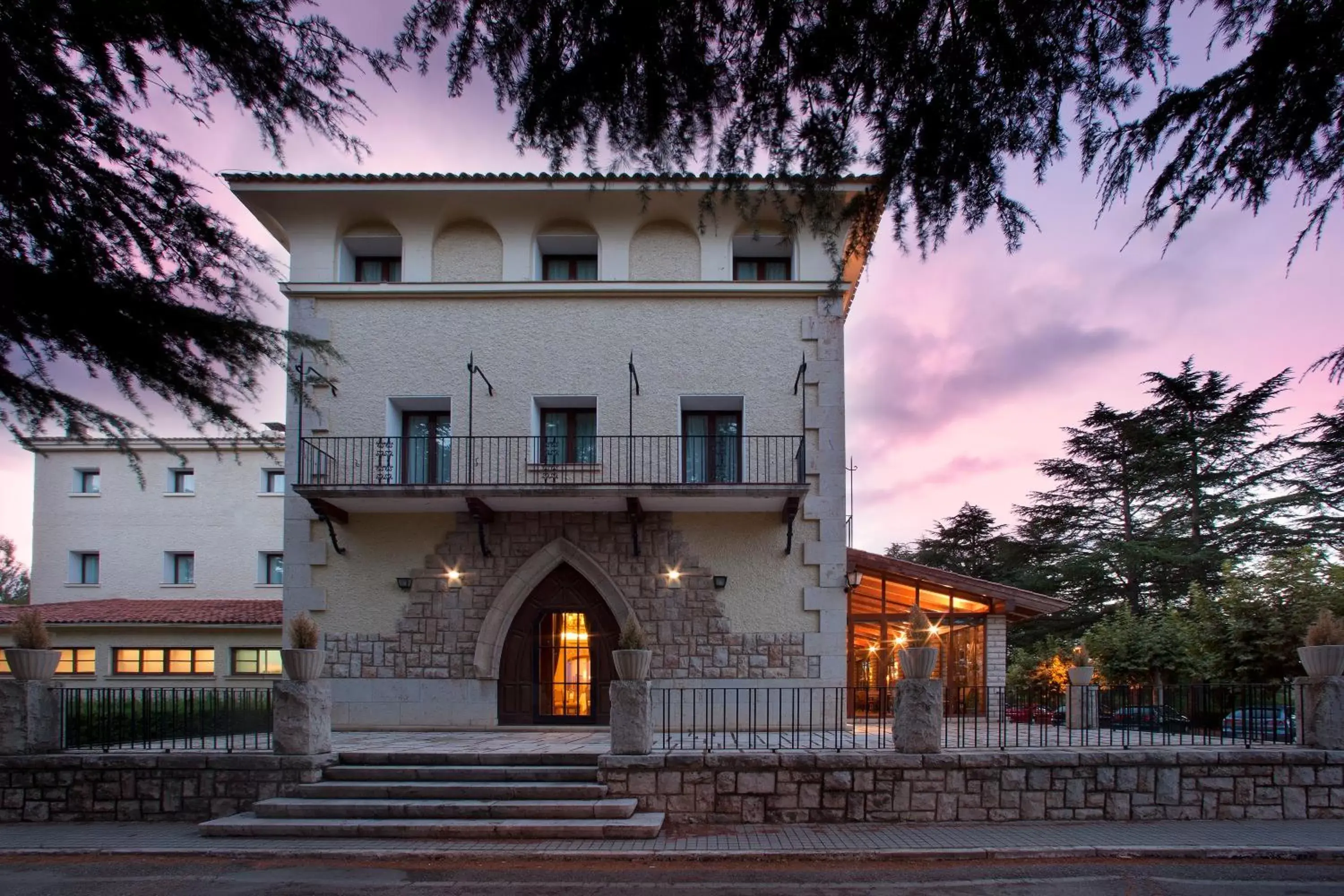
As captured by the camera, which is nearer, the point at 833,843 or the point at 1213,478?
the point at 833,843

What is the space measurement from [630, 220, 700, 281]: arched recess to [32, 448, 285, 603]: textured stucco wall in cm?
1752

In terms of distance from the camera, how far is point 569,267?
1598cm

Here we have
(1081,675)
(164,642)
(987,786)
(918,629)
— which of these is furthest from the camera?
(164,642)

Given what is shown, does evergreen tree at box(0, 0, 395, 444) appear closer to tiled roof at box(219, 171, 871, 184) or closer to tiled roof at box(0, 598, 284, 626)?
tiled roof at box(219, 171, 871, 184)

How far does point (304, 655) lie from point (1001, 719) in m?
7.52

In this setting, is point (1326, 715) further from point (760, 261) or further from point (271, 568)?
point (271, 568)

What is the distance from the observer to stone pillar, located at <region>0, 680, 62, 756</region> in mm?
10656

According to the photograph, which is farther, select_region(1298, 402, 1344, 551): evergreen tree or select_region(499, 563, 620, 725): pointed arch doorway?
select_region(1298, 402, 1344, 551): evergreen tree

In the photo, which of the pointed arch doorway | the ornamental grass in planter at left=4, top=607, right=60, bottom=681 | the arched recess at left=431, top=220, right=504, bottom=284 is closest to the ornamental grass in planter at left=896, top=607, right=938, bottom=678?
the pointed arch doorway

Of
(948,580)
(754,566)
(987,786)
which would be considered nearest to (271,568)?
(754,566)

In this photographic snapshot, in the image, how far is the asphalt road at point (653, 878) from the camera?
778 centimetres

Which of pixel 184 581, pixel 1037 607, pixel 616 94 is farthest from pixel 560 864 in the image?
pixel 184 581

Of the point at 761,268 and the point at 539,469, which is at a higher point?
the point at 761,268

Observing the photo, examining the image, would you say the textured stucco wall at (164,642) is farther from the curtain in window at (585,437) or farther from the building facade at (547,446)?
the curtain in window at (585,437)
